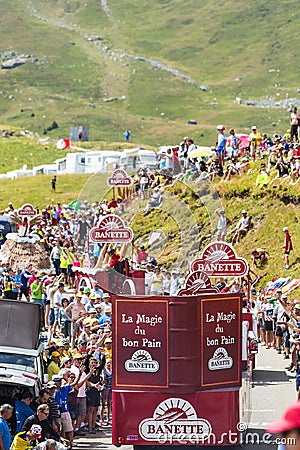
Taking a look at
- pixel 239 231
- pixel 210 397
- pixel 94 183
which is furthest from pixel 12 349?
pixel 239 231

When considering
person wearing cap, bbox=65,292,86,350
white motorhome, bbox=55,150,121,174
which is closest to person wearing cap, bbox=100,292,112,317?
person wearing cap, bbox=65,292,86,350

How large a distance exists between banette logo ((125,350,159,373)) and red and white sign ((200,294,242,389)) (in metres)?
0.60

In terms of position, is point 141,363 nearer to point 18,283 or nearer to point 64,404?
point 64,404

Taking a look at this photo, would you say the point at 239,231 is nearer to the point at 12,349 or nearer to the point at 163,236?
the point at 163,236

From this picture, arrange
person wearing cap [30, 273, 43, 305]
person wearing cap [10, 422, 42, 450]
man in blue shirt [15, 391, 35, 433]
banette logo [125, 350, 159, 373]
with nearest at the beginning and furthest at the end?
person wearing cap [10, 422, 42, 450], banette logo [125, 350, 159, 373], man in blue shirt [15, 391, 35, 433], person wearing cap [30, 273, 43, 305]

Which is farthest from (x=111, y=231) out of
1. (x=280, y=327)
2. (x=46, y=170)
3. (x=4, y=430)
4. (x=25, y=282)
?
(x=46, y=170)

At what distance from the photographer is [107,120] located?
180 metres

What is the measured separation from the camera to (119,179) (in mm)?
26281

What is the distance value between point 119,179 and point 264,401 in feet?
29.9

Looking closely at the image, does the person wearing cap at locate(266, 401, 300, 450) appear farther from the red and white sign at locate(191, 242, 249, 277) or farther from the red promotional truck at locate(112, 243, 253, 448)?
the red and white sign at locate(191, 242, 249, 277)

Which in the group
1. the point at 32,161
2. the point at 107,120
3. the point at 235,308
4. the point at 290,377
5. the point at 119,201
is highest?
the point at 107,120

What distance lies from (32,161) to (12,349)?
90.5m

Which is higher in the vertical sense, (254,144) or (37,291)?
(254,144)

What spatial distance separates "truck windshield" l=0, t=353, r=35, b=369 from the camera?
16.3 m
